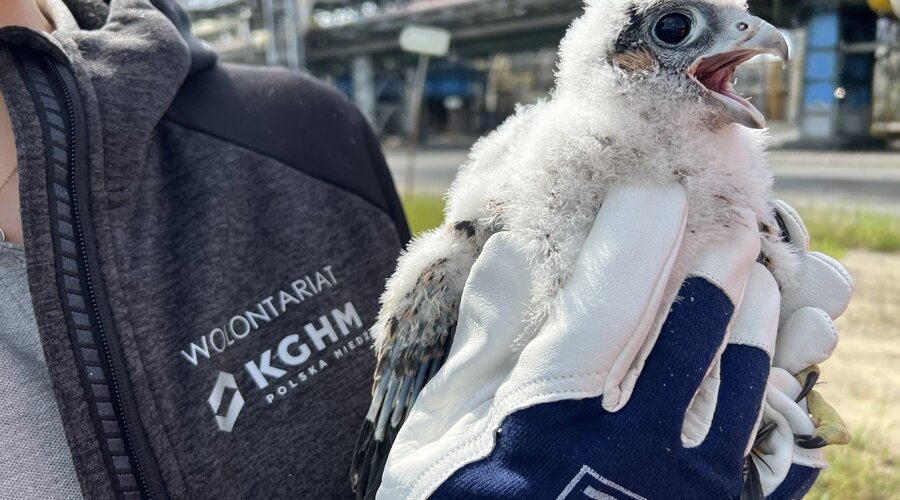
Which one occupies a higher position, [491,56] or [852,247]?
[491,56]

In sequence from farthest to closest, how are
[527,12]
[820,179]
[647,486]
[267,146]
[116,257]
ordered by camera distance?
[527,12] < [820,179] < [267,146] < [116,257] < [647,486]

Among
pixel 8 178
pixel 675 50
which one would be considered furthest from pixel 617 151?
pixel 8 178

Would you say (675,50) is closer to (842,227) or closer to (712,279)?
(712,279)

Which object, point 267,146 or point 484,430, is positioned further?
point 267,146

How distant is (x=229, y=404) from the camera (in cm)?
89

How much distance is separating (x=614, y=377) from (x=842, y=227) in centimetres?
526

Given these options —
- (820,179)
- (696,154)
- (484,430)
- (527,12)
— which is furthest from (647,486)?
(527,12)

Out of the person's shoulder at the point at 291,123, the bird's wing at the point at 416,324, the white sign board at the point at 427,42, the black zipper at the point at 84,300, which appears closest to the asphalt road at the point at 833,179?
the white sign board at the point at 427,42

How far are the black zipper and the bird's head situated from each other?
623 mm

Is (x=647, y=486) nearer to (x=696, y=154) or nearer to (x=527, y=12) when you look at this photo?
(x=696, y=154)

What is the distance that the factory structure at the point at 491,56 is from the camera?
10102 millimetres

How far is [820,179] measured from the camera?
29.6ft

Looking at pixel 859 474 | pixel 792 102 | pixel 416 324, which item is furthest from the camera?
pixel 792 102

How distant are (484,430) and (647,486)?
17 cm
